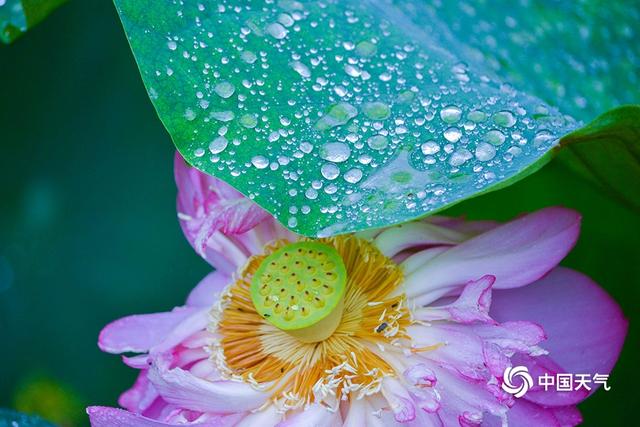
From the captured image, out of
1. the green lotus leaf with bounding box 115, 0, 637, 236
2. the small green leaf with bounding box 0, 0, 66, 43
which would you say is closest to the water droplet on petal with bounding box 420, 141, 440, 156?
the green lotus leaf with bounding box 115, 0, 637, 236

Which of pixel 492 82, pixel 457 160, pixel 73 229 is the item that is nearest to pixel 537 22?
pixel 492 82

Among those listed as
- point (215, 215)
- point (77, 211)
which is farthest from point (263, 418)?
point (77, 211)

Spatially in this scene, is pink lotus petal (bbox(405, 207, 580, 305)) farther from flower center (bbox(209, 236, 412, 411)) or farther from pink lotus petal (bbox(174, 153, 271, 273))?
pink lotus petal (bbox(174, 153, 271, 273))

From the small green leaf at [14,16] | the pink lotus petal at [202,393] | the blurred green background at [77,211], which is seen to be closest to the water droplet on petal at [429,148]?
the pink lotus petal at [202,393]

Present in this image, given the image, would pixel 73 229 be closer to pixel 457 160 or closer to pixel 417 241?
pixel 417 241

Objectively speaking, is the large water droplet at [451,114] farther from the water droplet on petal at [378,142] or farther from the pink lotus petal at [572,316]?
the pink lotus petal at [572,316]

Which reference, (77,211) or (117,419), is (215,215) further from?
(77,211)

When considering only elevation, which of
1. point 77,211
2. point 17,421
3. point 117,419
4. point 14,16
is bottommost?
point 77,211
